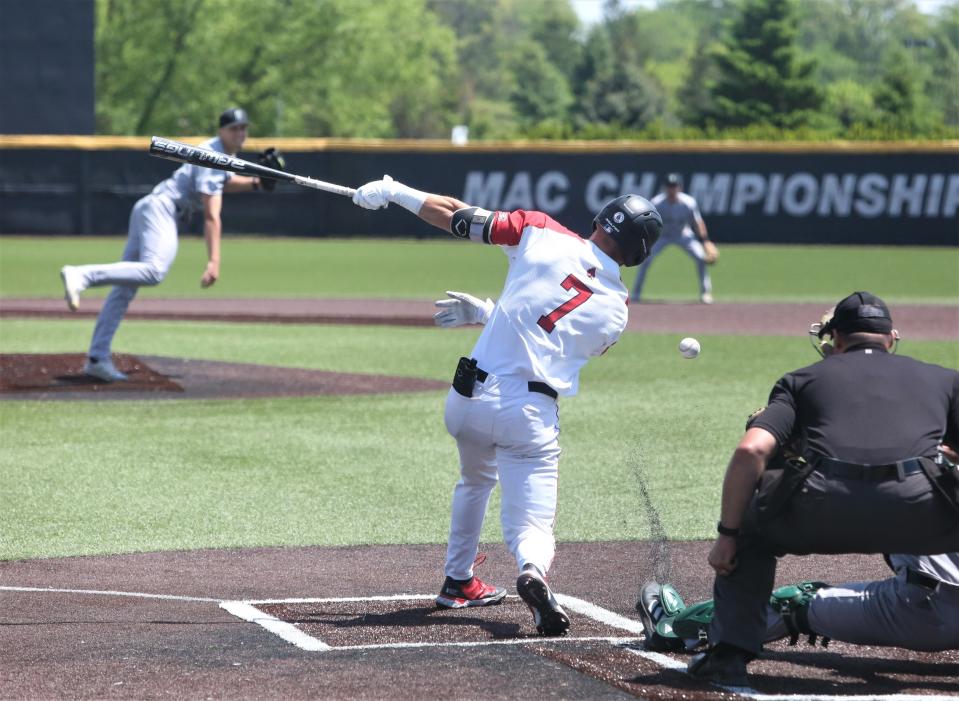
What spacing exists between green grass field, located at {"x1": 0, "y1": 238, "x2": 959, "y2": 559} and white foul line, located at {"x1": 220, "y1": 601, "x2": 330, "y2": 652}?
151 cm

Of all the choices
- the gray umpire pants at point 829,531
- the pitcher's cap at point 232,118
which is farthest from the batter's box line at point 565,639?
the pitcher's cap at point 232,118

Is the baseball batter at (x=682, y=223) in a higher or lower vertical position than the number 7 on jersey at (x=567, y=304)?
higher

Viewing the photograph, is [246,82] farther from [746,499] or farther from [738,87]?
[746,499]

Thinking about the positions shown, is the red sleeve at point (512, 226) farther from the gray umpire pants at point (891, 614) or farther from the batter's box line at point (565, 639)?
the gray umpire pants at point (891, 614)

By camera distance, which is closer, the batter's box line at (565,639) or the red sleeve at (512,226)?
the batter's box line at (565,639)

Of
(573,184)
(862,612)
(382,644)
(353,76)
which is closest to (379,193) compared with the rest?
(382,644)

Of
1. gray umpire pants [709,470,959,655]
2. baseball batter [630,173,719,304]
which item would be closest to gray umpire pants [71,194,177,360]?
gray umpire pants [709,470,959,655]

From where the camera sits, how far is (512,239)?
626cm

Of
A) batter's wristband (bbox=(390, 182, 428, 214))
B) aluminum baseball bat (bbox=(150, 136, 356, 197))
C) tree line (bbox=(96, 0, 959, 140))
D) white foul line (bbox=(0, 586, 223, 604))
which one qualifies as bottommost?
white foul line (bbox=(0, 586, 223, 604))

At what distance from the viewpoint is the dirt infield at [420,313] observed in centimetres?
1972

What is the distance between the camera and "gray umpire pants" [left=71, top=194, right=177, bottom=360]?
12617 millimetres

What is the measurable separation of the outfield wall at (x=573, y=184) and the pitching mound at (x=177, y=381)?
21.4m

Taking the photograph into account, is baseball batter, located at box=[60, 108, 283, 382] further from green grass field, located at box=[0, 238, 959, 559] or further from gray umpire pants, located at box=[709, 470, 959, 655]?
gray umpire pants, located at box=[709, 470, 959, 655]

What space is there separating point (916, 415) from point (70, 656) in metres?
3.16
